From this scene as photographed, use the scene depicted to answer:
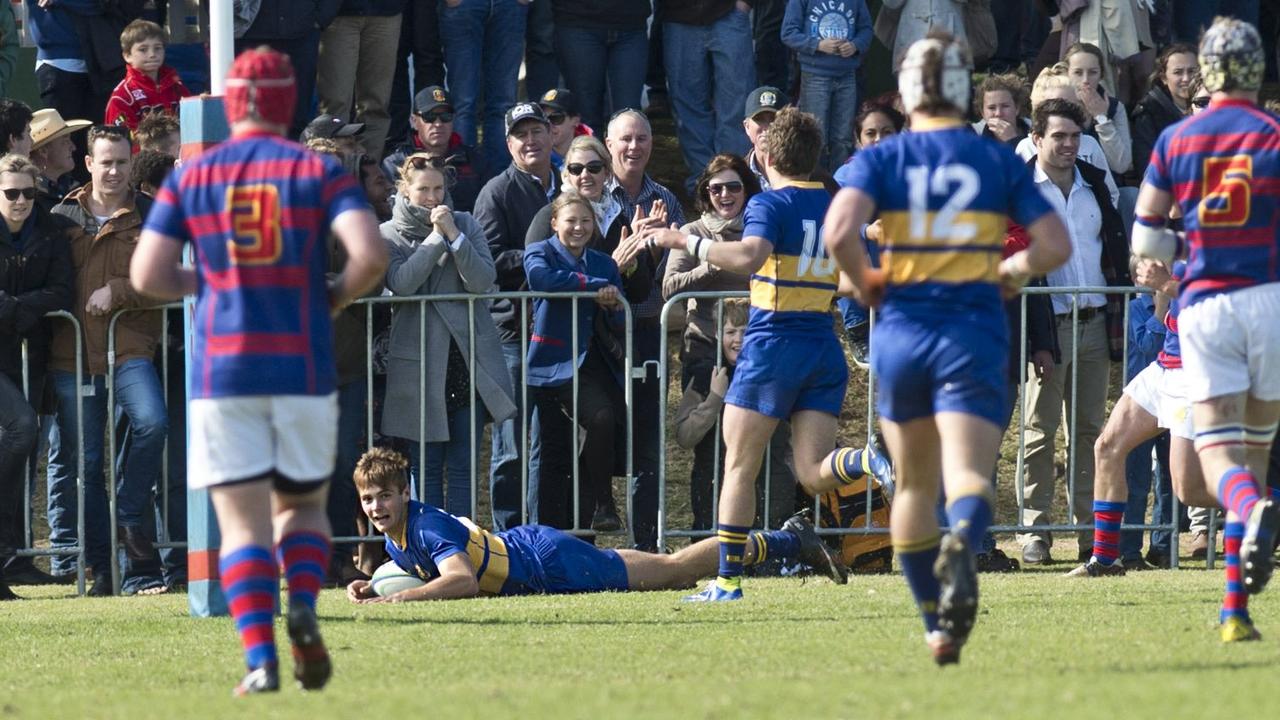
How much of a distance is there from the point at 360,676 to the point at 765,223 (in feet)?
10.5

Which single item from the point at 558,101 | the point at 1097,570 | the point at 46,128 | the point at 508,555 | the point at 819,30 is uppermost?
the point at 819,30

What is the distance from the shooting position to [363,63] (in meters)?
14.5

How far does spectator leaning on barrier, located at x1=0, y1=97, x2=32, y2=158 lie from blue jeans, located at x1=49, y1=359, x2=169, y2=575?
5.04ft

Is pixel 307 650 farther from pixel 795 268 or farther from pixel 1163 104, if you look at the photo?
pixel 1163 104

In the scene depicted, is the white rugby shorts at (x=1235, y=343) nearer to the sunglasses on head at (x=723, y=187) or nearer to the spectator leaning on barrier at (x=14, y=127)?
the sunglasses on head at (x=723, y=187)

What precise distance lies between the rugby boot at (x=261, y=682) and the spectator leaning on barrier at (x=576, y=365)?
5108mm

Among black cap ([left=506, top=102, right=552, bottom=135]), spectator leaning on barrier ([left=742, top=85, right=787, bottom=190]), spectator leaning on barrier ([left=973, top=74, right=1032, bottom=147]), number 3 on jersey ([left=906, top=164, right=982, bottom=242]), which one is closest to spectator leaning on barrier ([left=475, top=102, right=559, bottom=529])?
black cap ([left=506, top=102, right=552, bottom=135])

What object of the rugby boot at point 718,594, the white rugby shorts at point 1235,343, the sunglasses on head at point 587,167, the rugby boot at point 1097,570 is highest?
the sunglasses on head at point 587,167

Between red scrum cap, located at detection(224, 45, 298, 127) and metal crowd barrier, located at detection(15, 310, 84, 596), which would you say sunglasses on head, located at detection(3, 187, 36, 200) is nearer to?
metal crowd barrier, located at detection(15, 310, 84, 596)

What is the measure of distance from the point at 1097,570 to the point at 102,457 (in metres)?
5.70

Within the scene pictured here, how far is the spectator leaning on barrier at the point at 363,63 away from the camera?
1421 centimetres

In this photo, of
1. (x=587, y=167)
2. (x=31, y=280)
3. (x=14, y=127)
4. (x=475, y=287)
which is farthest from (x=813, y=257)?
(x=14, y=127)

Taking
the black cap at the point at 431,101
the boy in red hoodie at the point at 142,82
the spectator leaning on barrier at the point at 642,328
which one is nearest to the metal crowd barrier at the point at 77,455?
the boy in red hoodie at the point at 142,82

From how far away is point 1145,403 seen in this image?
1036cm
